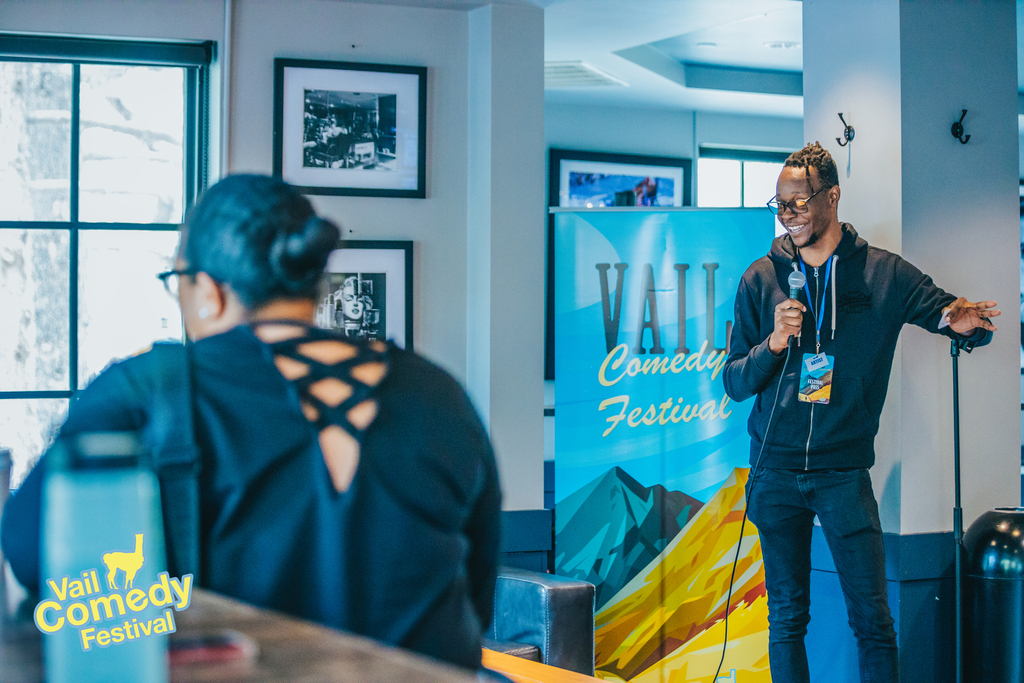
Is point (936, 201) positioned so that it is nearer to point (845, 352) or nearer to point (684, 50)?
point (845, 352)

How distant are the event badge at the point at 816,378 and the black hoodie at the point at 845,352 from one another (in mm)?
19

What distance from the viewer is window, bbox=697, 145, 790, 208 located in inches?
236

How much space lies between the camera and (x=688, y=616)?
335cm

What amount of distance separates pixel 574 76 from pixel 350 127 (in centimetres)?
174

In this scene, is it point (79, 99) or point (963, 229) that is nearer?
point (963, 229)

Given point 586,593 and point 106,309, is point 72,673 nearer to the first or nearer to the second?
point 586,593

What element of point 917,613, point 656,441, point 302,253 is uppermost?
point 302,253

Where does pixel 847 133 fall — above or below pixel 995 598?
above

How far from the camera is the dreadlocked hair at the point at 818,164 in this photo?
2.75 m

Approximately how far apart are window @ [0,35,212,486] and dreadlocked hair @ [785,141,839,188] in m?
2.26

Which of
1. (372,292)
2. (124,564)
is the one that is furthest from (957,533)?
(124,564)

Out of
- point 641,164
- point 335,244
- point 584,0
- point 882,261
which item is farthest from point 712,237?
point 335,244

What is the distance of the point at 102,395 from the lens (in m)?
0.82

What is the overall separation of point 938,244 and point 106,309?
315 centimetres
